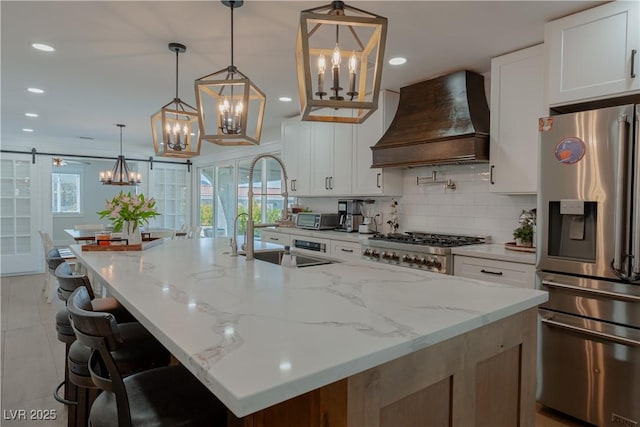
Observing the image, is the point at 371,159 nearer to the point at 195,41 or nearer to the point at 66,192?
the point at 195,41

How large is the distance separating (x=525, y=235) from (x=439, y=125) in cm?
115

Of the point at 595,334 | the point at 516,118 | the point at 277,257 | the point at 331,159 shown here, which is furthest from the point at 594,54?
the point at 331,159

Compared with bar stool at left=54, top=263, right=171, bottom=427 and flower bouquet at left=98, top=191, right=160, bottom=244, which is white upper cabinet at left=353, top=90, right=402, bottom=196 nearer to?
flower bouquet at left=98, top=191, right=160, bottom=244

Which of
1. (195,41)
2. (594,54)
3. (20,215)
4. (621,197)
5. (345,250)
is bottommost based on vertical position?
(345,250)

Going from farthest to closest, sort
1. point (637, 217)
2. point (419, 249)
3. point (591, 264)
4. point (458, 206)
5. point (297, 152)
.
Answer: point (297, 152), point (458, 206), point (419, 249), point (591, 264), point (637, 217)

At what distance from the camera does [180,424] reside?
3.69ft

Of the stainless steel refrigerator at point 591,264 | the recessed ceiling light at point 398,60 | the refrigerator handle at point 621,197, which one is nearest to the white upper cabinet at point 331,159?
the recessed ceiling light at point 398,60

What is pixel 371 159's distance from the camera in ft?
13.3

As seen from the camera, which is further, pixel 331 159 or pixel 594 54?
pixel 331 159

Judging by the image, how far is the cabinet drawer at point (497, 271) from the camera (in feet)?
8.38

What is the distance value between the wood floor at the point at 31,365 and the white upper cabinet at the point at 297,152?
10.1 ft

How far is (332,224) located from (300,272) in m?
2.80

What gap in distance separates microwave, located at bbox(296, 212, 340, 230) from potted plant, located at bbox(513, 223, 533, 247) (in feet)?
7.34

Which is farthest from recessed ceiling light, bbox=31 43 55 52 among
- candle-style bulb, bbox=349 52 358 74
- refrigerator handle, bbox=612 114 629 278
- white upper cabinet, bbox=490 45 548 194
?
refrigerator handle, bbox=612 114 629 278
